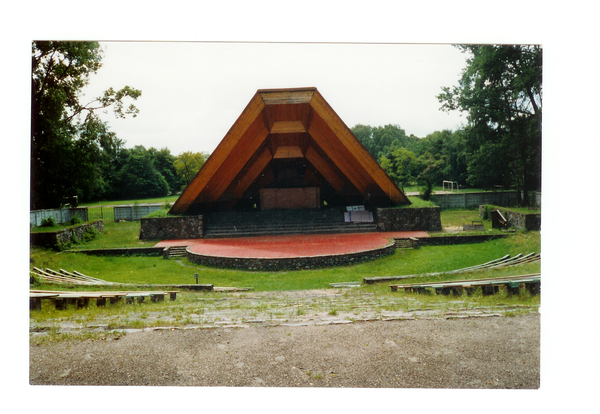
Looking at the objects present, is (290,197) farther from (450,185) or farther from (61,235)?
(61,235)

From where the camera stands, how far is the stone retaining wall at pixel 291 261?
8.62m

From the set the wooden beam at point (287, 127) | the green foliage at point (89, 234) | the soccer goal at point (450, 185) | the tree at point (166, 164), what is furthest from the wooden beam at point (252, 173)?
the green foliage at point (89, 234)

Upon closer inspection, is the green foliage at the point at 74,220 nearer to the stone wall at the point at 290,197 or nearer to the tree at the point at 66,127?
the tree at the point at 66,127

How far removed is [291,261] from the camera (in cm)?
870

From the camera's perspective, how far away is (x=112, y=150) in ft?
21.1

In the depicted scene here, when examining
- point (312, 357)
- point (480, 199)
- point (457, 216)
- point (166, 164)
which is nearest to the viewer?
point (312, 357)

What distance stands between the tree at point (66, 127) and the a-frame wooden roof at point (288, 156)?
373 cm

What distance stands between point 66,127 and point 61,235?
2.12 m

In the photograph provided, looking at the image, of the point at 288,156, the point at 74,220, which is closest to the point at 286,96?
the point at 74,220

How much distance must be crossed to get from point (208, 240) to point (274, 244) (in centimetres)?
308

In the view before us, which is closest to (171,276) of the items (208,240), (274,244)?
(274,244)

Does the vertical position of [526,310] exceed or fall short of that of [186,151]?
it falls short

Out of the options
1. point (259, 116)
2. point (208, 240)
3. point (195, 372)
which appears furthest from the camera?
point (208, 240)

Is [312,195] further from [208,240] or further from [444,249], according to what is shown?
[444,249]
